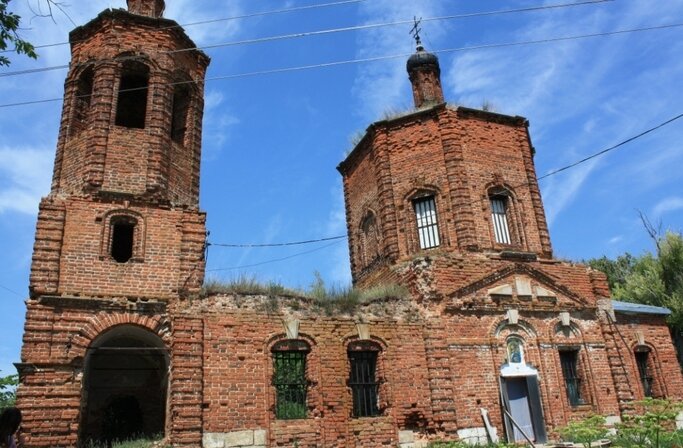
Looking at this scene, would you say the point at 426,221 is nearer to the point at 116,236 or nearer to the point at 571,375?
the point at 571,375

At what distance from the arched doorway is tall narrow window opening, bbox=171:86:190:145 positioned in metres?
5.60

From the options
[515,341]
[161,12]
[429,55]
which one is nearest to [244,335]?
[515,341]

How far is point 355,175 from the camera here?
19.8 metres

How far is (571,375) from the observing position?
50.1ft

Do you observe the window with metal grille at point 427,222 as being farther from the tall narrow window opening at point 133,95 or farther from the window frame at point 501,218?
the tall narrow window opening at point 133,95

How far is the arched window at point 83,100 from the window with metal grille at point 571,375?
14156 millimetres

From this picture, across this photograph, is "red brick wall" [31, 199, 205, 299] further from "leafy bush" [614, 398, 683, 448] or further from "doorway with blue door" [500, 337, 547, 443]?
"leafy bush" [614, 398, 683, 448]

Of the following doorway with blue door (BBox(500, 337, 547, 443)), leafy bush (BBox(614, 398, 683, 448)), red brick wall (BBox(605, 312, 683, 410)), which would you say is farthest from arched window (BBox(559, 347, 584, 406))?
red brick wall (BBox(605, 312, 683, 410))

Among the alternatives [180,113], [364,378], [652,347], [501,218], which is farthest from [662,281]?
[180,113]

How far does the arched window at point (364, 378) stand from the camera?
13.2 metres

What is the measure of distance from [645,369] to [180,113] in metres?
16.1

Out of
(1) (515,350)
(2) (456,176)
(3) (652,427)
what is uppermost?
(2) (456,176)

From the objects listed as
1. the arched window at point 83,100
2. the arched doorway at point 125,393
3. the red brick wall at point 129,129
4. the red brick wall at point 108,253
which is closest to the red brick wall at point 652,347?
the red brick wall at point 108,253

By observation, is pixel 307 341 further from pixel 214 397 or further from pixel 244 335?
pixel 214 397
